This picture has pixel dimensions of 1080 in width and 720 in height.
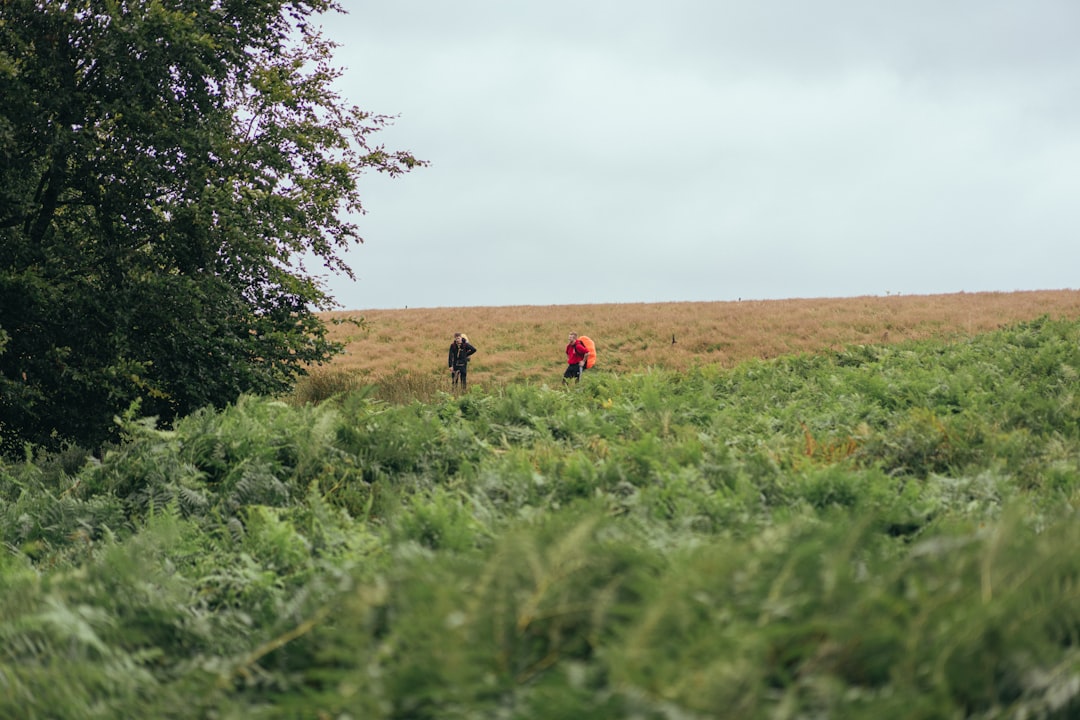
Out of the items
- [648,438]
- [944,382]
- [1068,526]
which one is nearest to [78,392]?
[648,438]

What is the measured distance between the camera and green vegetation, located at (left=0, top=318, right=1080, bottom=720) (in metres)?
2.41

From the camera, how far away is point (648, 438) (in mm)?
6520

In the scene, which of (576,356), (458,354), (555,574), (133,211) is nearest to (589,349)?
(576,356)

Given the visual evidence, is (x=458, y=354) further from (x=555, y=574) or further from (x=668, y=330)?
(x=555, y=574)

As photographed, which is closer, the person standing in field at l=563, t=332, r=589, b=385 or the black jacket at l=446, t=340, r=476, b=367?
the person standing in field at l=563, t=332, r=589, b=385

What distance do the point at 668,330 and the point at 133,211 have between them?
78.9ft

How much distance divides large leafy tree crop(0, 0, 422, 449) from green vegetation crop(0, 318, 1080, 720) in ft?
25.2

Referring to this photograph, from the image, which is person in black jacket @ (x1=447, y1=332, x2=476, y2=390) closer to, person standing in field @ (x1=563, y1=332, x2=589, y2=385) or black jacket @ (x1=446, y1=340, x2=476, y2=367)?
black jacket @ (x1=446, y1=340, x2=476, y2=367)

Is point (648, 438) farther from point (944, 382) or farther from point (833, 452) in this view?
point (944, 382)

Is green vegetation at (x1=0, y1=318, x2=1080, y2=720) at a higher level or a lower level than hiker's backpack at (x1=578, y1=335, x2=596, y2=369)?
lower

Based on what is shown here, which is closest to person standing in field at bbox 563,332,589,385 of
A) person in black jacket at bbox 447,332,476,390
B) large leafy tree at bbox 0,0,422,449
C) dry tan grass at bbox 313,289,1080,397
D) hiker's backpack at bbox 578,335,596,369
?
hiker's backpack at bbox 578,335,596,369

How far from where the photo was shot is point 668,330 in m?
35.2

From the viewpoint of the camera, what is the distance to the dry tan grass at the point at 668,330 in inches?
1177

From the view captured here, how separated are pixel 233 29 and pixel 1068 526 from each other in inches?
667
